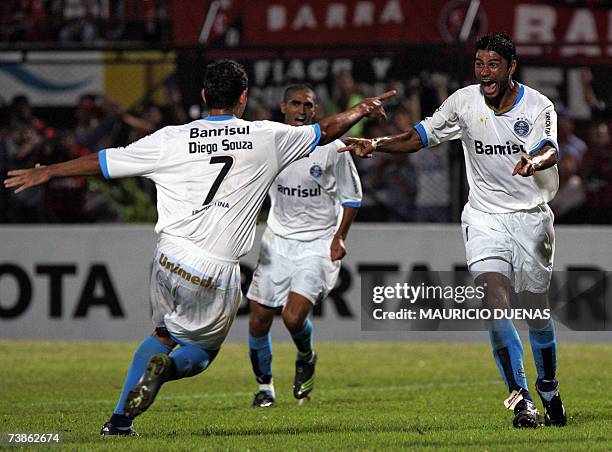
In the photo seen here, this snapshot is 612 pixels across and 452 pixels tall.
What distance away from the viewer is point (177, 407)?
10.1m

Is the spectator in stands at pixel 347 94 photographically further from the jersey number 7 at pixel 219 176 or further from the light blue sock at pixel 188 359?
the light blue sock at pixel 188 359

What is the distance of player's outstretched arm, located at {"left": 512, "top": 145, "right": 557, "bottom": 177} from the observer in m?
7.69

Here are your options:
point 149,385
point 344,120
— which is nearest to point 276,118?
point 344,120

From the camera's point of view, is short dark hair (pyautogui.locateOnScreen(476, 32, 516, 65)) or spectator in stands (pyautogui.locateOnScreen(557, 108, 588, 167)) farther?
spectator in stands (pyautogui.locateOnScreen(557, 108, 588, 167))

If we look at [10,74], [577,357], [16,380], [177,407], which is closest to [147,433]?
[177,407]

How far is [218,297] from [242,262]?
24.9 ft

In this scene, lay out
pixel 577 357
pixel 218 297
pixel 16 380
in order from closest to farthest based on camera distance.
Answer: pixel 218 297
pixel 16 380
pixel 577 357

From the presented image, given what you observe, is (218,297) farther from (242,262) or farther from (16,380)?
(242,262)

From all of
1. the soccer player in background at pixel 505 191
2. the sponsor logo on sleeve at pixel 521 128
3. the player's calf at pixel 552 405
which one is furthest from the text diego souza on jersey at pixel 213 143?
the player's calf at pixel 552 405

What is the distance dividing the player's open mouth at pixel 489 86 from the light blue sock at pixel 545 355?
5.31ft

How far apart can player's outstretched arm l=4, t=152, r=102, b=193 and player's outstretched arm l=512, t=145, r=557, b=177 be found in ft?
8.24

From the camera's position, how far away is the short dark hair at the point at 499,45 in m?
8.38

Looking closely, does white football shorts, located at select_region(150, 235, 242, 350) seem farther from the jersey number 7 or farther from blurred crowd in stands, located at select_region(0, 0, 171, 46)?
blurred crowd in stands, located at select_region(0, 0, 171, 46)

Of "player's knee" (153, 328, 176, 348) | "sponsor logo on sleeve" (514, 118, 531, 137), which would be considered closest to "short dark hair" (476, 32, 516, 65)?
"sponsor logo on sleeve" (514, 118, 531, 137)
